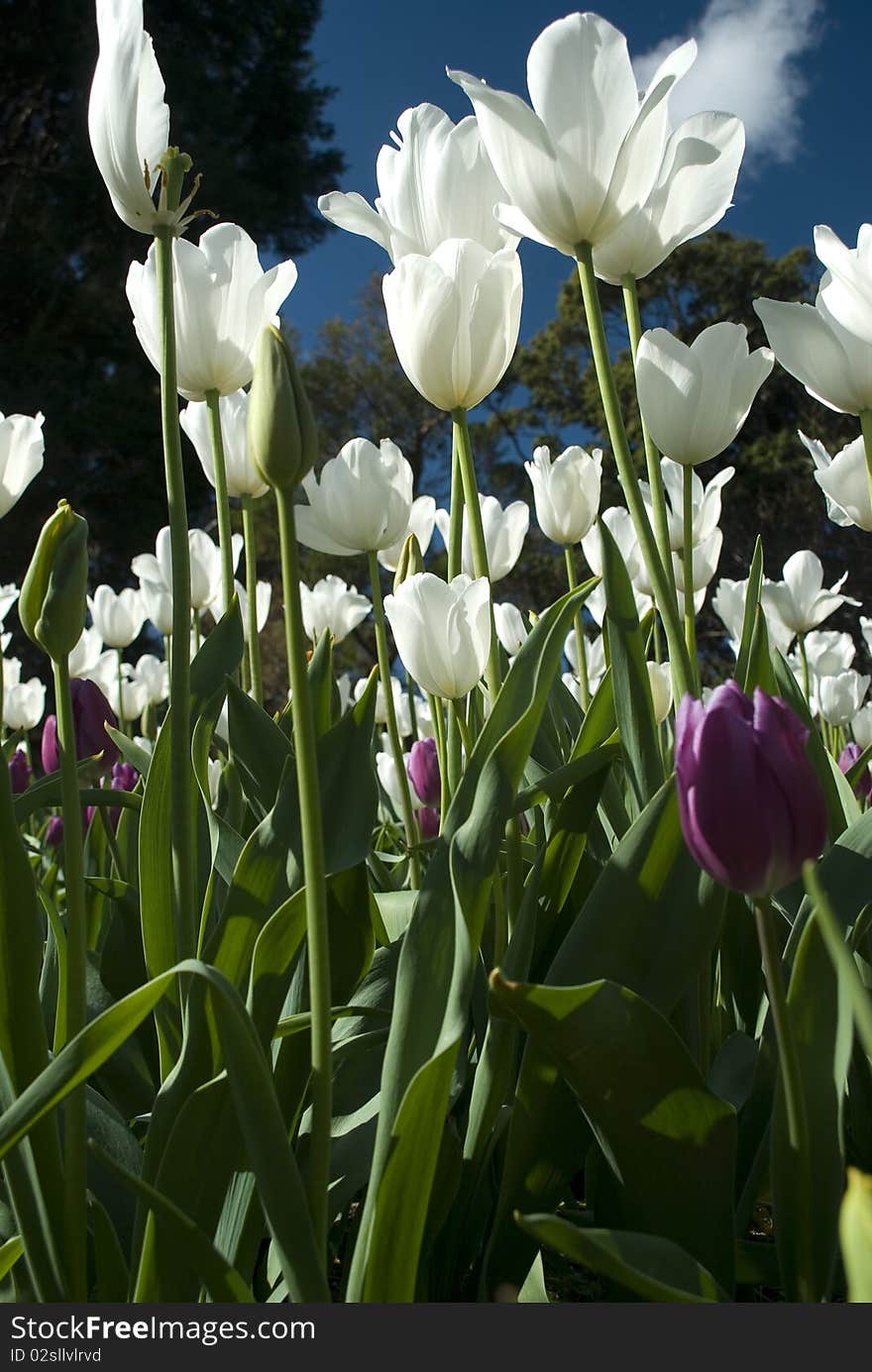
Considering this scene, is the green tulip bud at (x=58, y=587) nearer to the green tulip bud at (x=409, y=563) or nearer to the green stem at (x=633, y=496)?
the green stem at (x=633, y=496)

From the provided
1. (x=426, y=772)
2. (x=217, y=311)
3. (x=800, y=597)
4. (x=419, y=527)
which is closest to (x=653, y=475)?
(x=217, y=311)

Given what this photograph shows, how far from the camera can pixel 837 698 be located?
257 centimetres

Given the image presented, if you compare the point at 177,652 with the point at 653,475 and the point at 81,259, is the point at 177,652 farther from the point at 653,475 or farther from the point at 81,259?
the point at 81,259

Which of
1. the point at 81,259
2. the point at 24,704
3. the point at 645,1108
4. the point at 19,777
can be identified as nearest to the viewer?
the point at 645,1108

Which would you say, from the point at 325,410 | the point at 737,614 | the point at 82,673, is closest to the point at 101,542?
the point at 325,410

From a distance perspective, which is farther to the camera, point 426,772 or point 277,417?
point 426,772

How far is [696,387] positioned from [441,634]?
27 cm

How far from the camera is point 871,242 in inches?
30.5

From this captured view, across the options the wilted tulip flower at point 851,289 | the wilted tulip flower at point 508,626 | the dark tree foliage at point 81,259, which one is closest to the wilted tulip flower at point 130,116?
the wilted tulip flower at point 851,289

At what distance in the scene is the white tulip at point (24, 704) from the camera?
266cm

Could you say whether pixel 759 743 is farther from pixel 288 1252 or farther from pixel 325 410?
pixel 325 410

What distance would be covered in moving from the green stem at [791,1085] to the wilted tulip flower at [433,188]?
0.59m

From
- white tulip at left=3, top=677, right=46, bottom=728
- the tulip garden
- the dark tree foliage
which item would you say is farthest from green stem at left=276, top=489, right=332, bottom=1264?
the dark tree foliage

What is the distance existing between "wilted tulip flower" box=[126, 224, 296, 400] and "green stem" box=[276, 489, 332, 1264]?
0.38m
